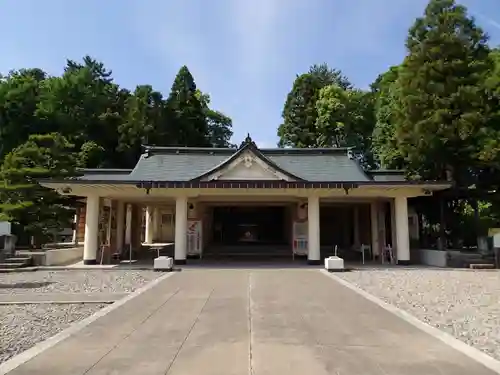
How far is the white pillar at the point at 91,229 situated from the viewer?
1537 cm

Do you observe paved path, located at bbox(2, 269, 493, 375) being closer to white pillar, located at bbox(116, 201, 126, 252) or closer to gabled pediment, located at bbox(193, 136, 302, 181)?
gabled pediment, located at bbox(193, 136, 302, 181)

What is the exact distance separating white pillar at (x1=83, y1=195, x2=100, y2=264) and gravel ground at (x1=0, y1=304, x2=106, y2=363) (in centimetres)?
789

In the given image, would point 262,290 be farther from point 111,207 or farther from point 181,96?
point 181,96

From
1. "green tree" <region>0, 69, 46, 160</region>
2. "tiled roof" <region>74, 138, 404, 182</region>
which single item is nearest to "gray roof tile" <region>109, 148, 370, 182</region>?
"tiled roof" <region>74, 138, 404, 182</region>

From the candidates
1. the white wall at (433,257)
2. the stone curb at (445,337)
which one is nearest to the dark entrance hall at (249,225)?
the white wall at (433,257)

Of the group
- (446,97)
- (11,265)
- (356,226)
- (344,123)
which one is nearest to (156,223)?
(356,226)

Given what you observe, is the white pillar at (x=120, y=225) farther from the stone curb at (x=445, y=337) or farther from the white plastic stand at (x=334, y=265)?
the stone curb at (x=445, y=337)

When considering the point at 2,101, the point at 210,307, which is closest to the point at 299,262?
the point at 210,307

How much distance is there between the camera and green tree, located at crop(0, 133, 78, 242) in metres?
15.5

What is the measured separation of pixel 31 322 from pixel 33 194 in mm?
11156

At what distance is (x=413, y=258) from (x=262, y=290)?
35.3ft

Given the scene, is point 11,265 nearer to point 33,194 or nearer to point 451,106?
point 33,194

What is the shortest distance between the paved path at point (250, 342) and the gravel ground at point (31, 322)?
1.62 feet

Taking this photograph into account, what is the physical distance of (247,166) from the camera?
15367mm
